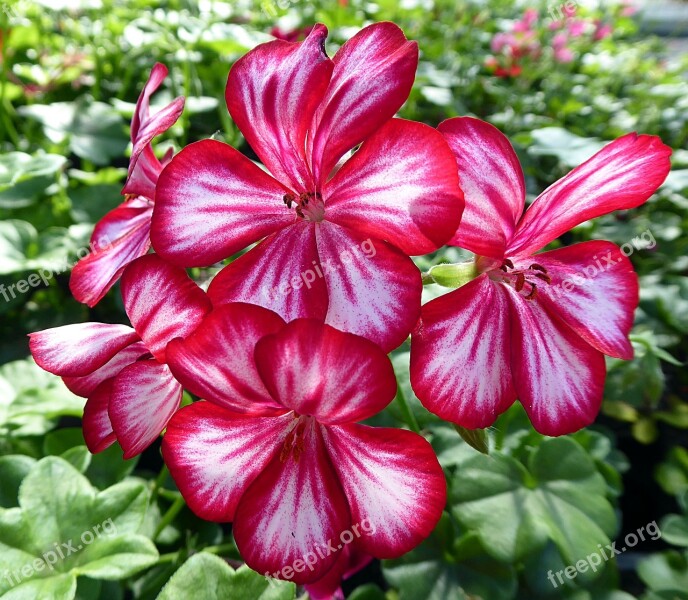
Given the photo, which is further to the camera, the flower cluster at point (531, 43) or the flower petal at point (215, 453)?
the flower cluster at point (531, 43)

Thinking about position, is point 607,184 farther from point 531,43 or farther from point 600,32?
point 600,32

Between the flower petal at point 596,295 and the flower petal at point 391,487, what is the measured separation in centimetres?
17

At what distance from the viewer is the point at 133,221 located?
0.62m

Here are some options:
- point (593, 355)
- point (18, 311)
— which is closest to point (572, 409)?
point (593, 355)

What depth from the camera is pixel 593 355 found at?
48 centimetres

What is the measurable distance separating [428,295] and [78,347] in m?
0.41

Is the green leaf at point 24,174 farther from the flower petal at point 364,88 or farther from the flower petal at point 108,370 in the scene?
the flower petal at point 364,88

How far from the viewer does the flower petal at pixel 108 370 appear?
0.52 m

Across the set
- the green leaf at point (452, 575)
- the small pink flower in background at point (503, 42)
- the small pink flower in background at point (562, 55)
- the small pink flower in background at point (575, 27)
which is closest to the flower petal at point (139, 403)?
the green leaf at point (452, 575)

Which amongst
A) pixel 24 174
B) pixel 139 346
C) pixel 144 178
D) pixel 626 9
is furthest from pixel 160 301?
pixel 626 9

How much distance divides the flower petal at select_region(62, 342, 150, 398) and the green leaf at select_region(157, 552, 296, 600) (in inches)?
7.9

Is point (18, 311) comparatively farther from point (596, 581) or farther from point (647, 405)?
point (647, 405)

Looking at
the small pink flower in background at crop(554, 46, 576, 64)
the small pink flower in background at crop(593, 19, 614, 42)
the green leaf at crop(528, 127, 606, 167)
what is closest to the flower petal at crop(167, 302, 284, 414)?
the green leaf at crop(528, 127, 606, 167)

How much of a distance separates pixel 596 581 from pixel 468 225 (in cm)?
64
